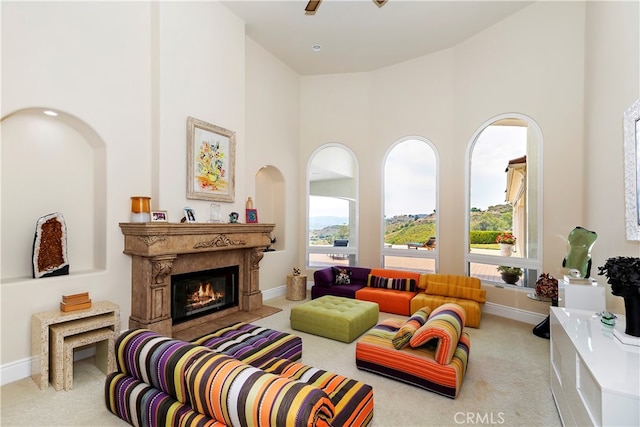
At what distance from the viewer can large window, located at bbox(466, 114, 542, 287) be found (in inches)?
177

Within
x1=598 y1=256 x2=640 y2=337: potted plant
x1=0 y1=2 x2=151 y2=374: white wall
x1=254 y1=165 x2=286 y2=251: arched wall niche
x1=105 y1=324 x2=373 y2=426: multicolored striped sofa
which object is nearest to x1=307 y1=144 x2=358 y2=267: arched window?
x1=254 y1=165 x2=286 y2=251: arched wall niche

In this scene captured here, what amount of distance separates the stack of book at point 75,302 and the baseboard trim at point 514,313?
528 cm

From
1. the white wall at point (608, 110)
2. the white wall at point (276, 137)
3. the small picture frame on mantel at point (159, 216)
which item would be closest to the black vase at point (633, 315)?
the white wall at point (608, 110)

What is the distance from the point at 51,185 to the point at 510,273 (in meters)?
6.00

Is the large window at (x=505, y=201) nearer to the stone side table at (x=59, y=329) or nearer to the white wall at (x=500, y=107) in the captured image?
the white wall at (x=500, y=107)

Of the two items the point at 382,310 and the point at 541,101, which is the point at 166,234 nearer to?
the point at 382,310

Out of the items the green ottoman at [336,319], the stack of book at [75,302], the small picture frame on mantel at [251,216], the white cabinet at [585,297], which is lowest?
the green ottoman at [336,319]

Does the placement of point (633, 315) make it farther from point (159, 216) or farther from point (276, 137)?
point (276, 137)

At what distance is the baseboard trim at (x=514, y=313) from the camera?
4316mm

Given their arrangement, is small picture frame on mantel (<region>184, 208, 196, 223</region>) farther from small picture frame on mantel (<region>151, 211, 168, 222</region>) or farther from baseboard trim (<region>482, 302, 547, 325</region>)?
baseboard trim (<region>482, 302, 547, 325</region>)

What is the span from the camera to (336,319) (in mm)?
3701

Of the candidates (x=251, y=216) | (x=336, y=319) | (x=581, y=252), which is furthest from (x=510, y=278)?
(x=251, y=216)

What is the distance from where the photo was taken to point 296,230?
6453 millimetres

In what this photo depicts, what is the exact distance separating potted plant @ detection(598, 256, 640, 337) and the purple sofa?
354 centimetres
